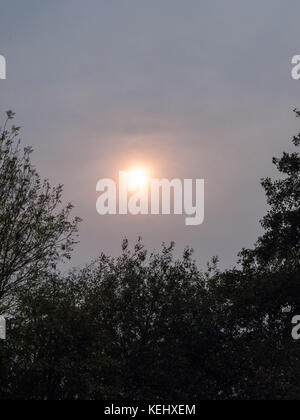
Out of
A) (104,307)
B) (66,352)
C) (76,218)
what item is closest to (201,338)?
(104,307)

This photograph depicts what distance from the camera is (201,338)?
56.7 metres

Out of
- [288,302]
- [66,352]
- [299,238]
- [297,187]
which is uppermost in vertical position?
[297,187]

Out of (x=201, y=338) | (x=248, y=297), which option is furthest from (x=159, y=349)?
(x=248, y=297)

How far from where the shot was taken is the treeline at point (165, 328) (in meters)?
49.1

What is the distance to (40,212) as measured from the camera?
4116 centimetres

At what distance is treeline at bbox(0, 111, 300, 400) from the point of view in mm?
49062

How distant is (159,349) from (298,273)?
36.6 ft

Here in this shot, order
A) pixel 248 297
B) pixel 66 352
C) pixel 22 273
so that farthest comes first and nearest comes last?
1. pixel 248 297
2. pixel 66 352
3. pixel 22 273

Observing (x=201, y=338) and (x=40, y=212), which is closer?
(x=40, y=212)

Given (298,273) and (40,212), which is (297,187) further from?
(40,212)

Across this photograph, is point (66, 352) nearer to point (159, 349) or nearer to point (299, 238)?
point (159, 349)

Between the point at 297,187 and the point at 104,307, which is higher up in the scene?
the point at 297,187

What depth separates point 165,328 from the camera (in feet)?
187

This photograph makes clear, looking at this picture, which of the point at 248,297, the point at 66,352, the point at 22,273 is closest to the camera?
the point at 22,273
